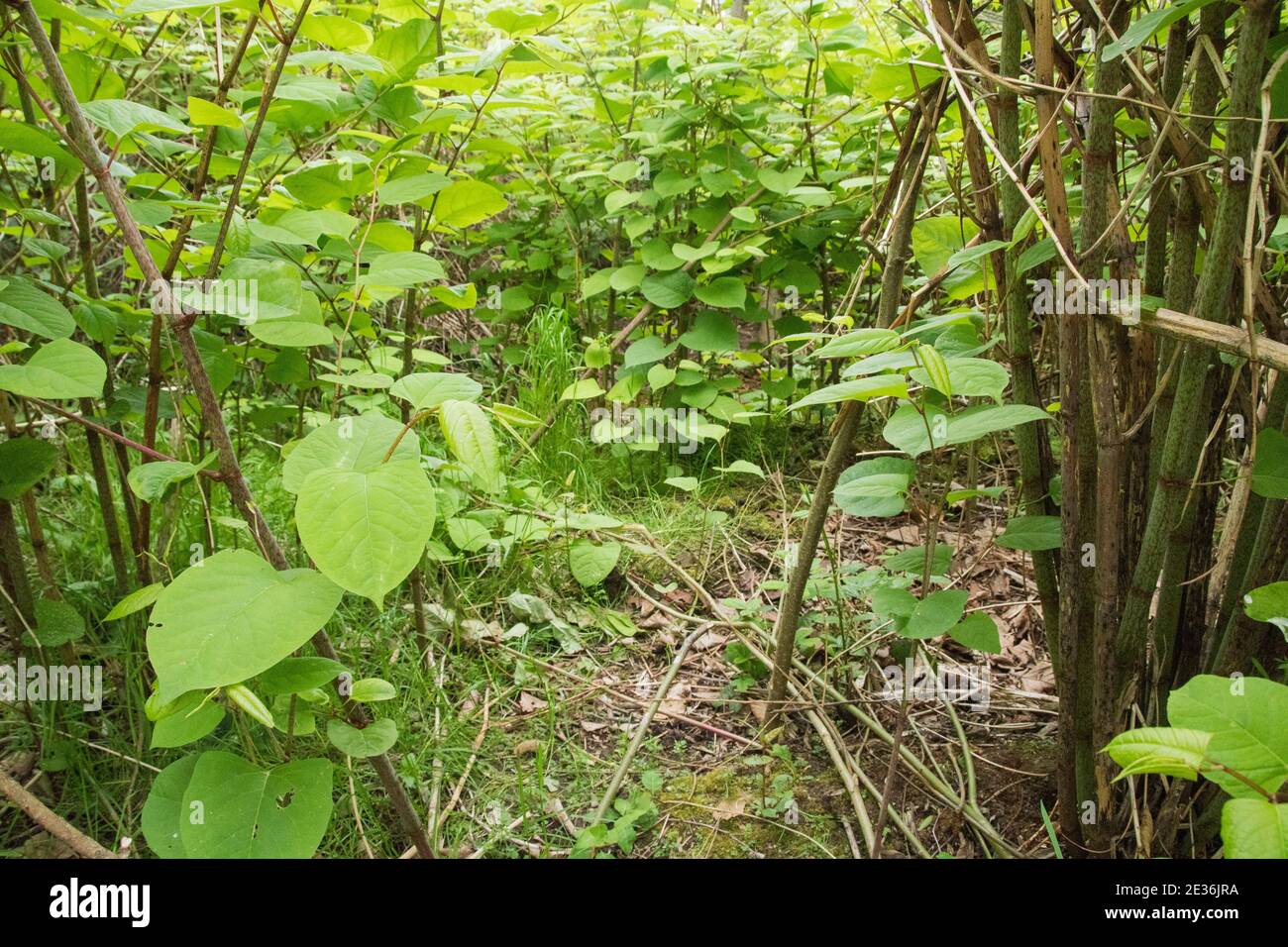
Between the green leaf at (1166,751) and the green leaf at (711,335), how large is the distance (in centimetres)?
200

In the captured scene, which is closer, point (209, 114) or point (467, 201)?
point (209, 114)

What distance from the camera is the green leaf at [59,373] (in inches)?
35.2

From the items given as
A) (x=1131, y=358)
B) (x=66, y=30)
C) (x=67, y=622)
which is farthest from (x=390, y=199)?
(x=1131, y=358)

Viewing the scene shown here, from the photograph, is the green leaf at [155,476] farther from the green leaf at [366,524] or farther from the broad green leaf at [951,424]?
the broad green leaf at [951,424]

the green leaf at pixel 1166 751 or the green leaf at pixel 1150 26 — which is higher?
the green leaf at pixel 1150 26

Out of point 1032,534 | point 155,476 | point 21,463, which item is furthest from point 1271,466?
point 21,463

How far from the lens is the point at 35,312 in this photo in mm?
1101

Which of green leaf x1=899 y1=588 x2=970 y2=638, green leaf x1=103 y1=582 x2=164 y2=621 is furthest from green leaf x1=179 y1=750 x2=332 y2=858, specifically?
green leaf x1=899 y1=588 x2=970 y2=638

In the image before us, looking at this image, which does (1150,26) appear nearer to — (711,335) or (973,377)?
(973,377)

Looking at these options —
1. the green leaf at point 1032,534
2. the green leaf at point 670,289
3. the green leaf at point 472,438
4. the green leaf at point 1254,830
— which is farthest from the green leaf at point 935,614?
the green leaf at point 670,289

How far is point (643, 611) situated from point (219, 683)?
53.8 inches

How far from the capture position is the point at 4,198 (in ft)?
4.07

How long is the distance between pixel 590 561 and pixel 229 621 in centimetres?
122

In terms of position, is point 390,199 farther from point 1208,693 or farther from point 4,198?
point 1208,693
